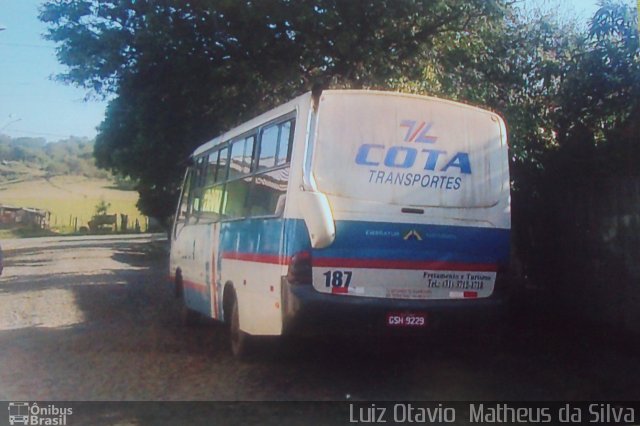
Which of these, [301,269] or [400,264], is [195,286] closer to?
[301,269]

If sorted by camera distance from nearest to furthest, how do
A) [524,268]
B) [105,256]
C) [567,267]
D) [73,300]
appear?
[567,267] < [524,268] < [73,300] < [105,256]

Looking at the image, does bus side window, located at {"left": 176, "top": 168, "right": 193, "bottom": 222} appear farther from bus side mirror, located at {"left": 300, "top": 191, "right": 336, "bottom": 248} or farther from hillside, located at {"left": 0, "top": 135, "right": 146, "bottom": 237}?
hillside, located at {"left": 0, "top": 135, "right": 146, "bottom": 237}

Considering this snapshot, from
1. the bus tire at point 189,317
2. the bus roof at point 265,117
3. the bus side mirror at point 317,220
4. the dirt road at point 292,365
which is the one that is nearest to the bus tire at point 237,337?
the dirt road at point 292,365

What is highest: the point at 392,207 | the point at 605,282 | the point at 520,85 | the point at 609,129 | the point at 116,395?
the point at 520,85

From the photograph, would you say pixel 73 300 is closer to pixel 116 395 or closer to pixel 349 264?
pixel 116 395

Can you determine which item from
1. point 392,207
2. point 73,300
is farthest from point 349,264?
point 73,300

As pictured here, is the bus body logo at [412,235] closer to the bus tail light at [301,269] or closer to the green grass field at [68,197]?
the bus tail light at [301,269]

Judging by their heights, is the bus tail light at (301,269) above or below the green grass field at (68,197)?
below

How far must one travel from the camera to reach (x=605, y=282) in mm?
10844

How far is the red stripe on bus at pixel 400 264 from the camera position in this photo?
8.03 meters

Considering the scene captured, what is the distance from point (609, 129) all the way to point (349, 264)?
5.20 metres

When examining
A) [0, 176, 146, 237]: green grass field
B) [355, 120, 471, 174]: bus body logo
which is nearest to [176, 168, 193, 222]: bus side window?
[355, 120, 471, 174]: bus body logo

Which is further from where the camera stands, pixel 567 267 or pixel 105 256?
pixel 105 256

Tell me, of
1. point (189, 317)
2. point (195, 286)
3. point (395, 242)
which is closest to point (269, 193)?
point (395, 242)
